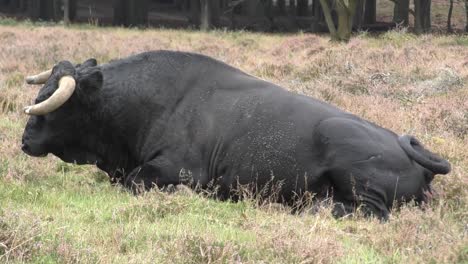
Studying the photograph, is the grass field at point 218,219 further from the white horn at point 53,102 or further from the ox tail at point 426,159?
the white horn at point 53,102

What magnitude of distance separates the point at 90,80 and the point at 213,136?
1.27 meters

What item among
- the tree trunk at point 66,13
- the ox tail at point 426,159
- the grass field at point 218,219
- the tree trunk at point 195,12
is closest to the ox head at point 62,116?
the grass field at point 218,219

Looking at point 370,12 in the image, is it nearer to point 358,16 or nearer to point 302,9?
point 302,9

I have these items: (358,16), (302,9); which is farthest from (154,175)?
(302,9)

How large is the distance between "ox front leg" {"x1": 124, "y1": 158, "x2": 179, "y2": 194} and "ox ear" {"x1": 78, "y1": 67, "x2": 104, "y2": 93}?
913 millimetres

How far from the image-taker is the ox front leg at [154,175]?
670cm

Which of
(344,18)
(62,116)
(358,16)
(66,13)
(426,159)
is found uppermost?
(62,116)

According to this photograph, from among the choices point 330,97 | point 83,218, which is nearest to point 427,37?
point 330,97

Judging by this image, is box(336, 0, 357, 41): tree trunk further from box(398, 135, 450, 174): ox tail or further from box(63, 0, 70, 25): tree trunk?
box(398, 135, 450, 174): ox tail

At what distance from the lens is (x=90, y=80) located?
7105mm

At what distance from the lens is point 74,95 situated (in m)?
7.15

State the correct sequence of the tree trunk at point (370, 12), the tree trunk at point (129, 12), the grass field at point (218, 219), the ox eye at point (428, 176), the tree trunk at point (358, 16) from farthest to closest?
the tree trunk at point (370, 12)
the tree trunk at point (358, 16)
the tree trunk at point (129, 12)
the ox eye at point (428, 176)
the grass field at point (218, 219)

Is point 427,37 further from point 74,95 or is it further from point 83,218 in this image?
point 83,218

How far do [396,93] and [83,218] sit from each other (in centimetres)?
777
